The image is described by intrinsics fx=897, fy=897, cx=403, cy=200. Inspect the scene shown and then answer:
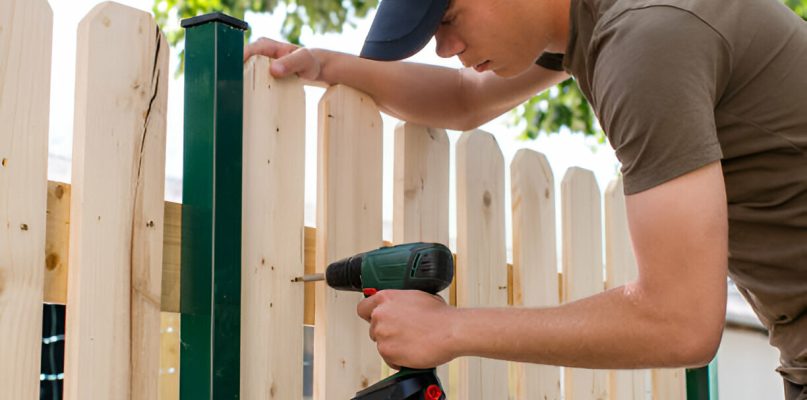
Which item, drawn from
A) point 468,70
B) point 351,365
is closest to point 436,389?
point 351,365

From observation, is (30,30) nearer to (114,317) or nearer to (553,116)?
(114,317)

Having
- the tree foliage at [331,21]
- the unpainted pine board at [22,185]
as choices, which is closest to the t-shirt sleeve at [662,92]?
the unpainted pine board at [22,185]

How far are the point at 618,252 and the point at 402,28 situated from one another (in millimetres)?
1817

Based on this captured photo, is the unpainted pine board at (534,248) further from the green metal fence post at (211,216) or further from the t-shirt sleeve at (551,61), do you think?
the green metal fence post at (211,216)

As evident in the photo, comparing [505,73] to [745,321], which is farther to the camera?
[745,321]

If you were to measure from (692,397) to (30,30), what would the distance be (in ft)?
9.72

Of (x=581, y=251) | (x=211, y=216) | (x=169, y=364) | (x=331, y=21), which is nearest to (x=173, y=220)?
(x=211, y=216)

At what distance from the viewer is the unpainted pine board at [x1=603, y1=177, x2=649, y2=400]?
339 centimetres

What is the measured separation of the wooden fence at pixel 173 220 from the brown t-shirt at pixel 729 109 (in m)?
0.67

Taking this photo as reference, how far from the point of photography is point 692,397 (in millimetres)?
3680

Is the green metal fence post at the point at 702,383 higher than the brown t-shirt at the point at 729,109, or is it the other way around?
the brown t-shirt at the point at 729,109

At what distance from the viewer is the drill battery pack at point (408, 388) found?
183 centimetres

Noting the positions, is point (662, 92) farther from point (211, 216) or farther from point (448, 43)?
point (211, 216)

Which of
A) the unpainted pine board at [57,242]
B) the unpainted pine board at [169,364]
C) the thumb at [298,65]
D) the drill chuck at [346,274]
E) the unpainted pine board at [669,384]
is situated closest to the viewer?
the unpainted pine board at [57,242]
